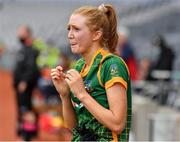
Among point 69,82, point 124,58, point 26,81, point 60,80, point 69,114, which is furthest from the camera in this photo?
point 124,58

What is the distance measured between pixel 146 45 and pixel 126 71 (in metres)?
21.2

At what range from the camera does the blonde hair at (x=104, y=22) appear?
13.7ft

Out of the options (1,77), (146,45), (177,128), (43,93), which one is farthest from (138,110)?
(1,77)

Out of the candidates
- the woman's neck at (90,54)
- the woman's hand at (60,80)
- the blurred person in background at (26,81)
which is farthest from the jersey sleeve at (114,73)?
the blurred person in background at (26,81)

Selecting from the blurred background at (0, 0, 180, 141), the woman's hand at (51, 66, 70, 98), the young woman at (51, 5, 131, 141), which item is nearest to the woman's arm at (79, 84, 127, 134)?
the young woman at (51, 5, 131, 141)

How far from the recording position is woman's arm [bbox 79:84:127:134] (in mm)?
4016

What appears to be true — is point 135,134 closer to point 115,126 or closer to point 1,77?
point 115,126

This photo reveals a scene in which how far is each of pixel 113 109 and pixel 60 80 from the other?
1.30 feet

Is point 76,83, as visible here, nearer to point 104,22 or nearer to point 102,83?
point 102,83

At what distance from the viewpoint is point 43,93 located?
1570 cm

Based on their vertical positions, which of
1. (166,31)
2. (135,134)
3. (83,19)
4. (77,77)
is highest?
(166,31)

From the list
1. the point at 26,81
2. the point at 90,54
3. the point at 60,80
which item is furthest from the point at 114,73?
the point at 26,81

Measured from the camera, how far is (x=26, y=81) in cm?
1241

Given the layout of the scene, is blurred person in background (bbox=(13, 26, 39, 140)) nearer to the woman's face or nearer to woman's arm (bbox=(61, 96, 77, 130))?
woman's arm (bbox=(61, 96, 77, 130))
